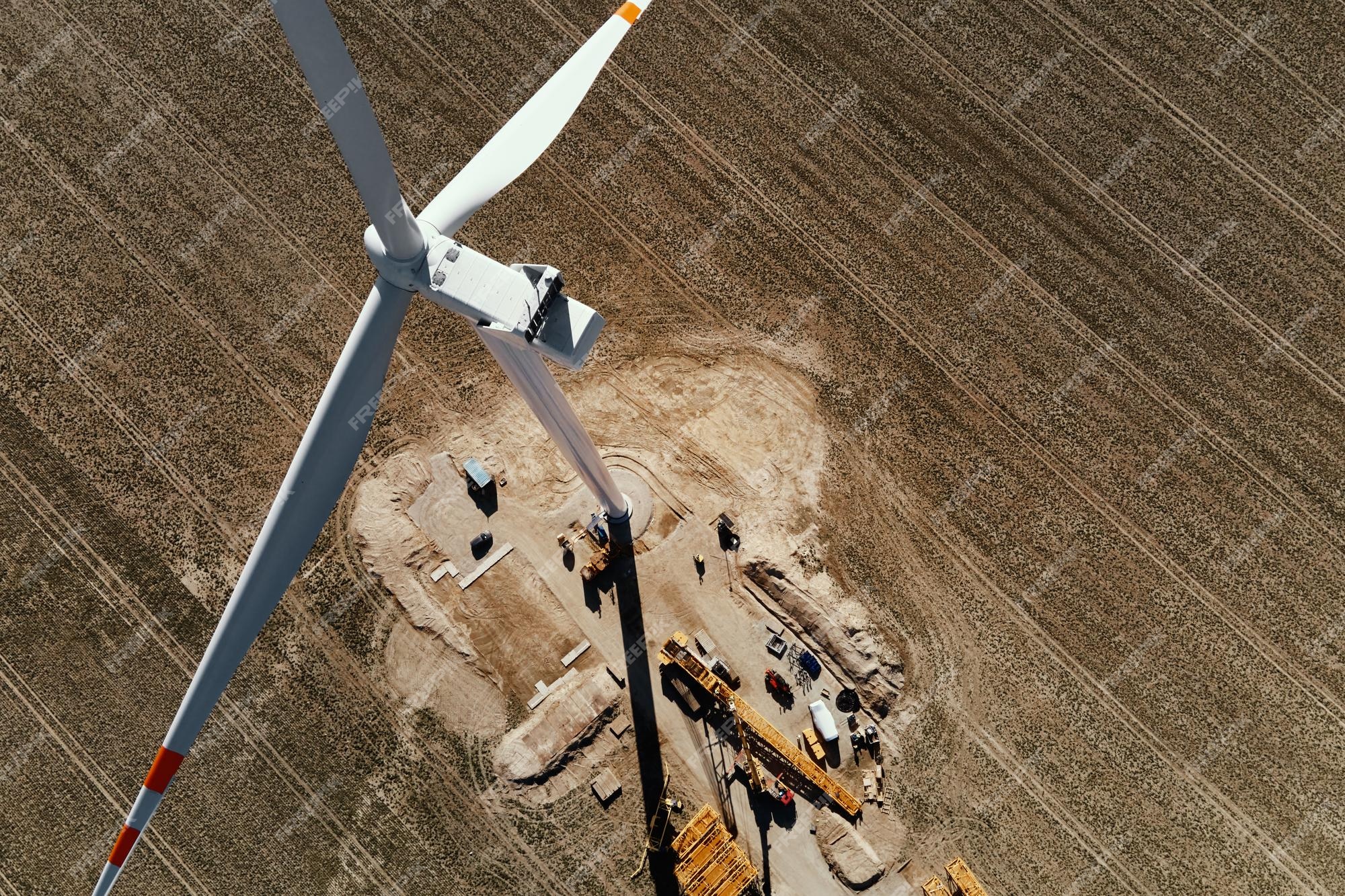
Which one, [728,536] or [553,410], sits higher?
[553,410]

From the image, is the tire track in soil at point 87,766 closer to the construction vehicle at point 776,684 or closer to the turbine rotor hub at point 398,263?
the construction vehicle at point 776,684

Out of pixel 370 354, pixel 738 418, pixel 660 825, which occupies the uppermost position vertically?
pixel 370 354

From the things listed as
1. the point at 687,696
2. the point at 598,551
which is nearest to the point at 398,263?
the point at 598,551

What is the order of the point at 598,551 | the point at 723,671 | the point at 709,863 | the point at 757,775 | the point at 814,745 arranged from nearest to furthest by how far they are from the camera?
the point at 709,863 → the point at 757,775 → the point at 814,745 → the point at 723,671 → the point at 598,551

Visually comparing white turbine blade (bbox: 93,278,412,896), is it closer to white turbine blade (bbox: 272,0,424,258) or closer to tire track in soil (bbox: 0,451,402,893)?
white turbine blade (bbox: 272,0,424,258)

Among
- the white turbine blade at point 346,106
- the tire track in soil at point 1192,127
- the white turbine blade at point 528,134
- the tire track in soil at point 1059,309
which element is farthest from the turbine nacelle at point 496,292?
the tire track in soil at point 1192,127

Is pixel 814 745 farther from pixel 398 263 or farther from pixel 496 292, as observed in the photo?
pixel 398 263
